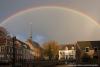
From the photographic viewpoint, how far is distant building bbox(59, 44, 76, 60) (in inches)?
6865

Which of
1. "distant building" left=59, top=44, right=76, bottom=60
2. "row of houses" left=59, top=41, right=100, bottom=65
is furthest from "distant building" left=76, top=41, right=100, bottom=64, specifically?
"distant building" left=59, top=44, right=76, bottom=60

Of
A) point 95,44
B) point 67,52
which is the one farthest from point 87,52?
point 67,52

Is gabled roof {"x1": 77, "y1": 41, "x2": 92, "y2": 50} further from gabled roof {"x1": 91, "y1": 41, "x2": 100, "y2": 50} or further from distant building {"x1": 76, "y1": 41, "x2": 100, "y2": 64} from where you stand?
gabled roof {"x1": 91, "y1": 41, "x2": 100, "y2": 50}

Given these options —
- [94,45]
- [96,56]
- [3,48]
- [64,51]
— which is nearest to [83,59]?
[96,56]

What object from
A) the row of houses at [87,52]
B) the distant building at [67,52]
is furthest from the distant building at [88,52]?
the distant building at [67,52]

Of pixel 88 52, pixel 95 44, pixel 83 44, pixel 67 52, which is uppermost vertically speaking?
pixel 83 44

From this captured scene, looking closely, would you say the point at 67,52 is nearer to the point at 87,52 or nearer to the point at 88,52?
the point at 87,52

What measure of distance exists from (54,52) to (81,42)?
83.8 ft

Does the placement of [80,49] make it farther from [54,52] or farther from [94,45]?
[54,52]

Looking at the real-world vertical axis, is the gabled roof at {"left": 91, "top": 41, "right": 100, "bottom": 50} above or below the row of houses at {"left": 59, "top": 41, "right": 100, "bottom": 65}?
above

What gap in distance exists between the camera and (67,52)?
18500 centimetres

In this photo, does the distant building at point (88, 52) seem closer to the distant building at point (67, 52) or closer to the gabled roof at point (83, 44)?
the gabled roof at point (83, 44)

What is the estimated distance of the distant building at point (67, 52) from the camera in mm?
174375

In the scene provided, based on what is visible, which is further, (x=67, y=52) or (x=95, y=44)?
(x=67, y=52)
